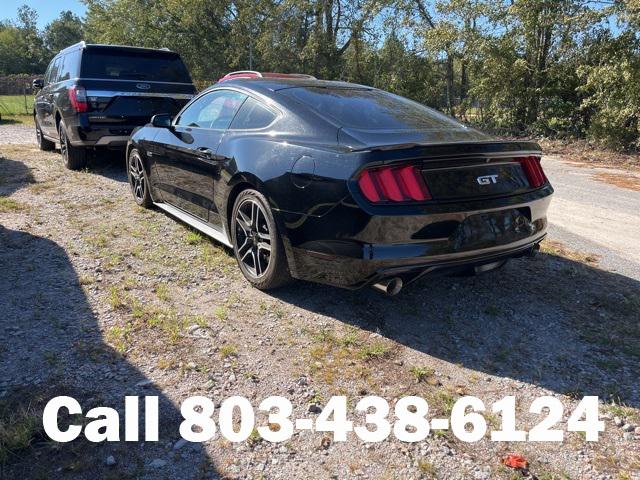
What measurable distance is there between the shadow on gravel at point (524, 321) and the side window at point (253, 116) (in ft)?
4.21

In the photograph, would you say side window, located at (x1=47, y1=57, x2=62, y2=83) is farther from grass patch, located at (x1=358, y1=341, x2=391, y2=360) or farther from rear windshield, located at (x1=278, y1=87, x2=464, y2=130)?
grass patch, located at (x1=358, y1=341, x2=391, y2=360)

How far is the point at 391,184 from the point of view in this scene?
2.94 m

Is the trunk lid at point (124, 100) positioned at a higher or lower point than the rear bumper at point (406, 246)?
higher

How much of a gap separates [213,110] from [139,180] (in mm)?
1841

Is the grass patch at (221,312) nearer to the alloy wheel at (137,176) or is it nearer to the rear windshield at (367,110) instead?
the rear windshield at (367,110)

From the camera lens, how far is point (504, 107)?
16.4m

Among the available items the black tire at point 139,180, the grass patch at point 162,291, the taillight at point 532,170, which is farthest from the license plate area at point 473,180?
the black tire at point 139,180

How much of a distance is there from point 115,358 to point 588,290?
137 inches

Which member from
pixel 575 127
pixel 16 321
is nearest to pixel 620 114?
pixel 575 127

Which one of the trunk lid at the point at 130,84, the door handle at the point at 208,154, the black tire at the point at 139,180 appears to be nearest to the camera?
the door handle at the point at 208,154

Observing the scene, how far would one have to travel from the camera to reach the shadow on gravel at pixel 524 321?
291 centimetres

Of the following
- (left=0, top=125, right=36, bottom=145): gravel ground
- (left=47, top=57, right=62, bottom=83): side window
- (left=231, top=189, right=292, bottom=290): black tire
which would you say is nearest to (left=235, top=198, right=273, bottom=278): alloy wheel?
(left=231, top=189, right=292, bottom=290): black tire

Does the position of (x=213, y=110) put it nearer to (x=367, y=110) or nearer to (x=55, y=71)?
(x=367, y=110)

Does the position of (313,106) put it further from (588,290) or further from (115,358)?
(588,290)
